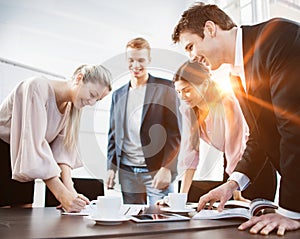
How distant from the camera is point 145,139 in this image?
1.92 metres

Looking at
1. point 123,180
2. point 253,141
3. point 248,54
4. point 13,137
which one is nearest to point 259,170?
point 253,141

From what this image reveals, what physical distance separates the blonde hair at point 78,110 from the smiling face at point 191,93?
445 mm

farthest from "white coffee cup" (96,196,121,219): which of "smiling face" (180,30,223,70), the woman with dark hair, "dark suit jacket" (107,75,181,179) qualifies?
"dark suit jacket" (107,75,181,179)

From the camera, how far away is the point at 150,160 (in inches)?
74.2

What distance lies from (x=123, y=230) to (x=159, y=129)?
4.35 ft

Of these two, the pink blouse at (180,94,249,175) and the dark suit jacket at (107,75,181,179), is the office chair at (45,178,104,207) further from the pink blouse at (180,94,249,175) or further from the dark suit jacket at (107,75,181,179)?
the pink blouse at (180,94,249,175)

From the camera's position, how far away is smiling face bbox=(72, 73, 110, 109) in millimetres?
1546

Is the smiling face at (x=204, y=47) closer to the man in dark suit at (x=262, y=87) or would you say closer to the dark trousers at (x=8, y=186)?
the man in dark suit at (x=262, y=87)

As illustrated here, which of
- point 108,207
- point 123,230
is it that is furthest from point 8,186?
point 123,230

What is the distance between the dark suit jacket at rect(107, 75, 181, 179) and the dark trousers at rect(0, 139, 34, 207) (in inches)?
28.2

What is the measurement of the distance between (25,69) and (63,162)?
3.78 ft

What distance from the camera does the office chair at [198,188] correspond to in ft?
6.21

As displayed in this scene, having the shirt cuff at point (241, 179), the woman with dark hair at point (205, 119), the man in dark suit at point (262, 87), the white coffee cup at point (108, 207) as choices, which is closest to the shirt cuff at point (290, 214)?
the man in dark suit at point (262, 87)

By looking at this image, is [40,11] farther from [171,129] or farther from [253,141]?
[253,141]
